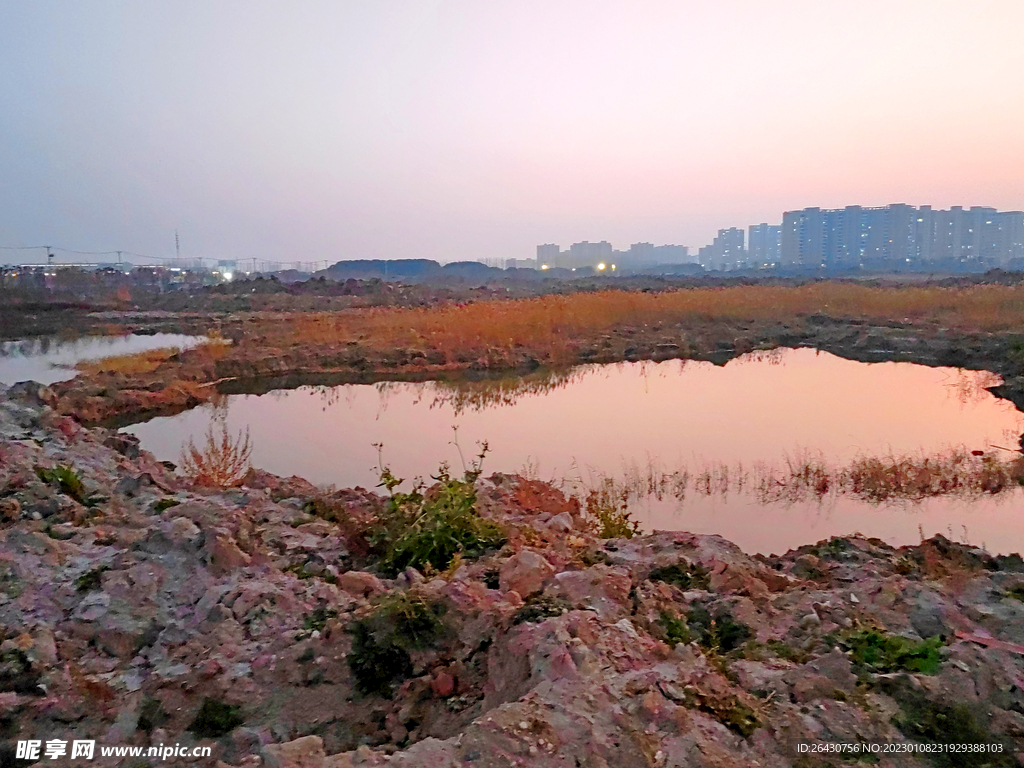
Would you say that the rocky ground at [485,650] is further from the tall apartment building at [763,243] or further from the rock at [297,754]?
the tall apartment building at [763,243]

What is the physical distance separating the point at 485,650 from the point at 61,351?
65.2 ft

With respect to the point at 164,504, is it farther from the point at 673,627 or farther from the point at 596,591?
the point at 673,627

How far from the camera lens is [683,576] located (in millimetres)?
4633

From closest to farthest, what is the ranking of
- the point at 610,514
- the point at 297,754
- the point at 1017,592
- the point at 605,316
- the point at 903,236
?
the point at 297,754 < the point at 1017,592 < the point at 610,514 < the point at 605,316 < the point at 903,236

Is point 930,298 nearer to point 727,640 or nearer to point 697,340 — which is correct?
point 697,340

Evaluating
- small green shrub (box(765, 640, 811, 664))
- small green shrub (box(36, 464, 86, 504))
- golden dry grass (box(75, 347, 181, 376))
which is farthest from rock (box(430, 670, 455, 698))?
golden dry grass (box(75, 347, 181, 376))

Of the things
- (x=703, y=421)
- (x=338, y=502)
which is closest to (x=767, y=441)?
(x=703, y=421)

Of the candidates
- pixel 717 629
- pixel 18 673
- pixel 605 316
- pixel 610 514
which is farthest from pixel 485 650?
pixel 605 316

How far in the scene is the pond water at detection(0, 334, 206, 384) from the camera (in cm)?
1565

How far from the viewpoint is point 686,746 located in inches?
102

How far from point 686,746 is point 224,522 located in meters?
3.33

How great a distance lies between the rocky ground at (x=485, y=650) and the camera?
272 cm

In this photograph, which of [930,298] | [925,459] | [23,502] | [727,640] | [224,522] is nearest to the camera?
[727,640]

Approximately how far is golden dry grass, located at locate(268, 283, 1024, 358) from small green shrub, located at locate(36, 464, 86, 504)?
11.0 meters
